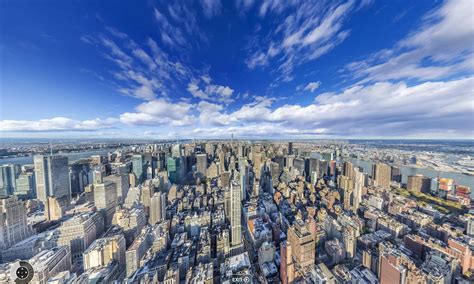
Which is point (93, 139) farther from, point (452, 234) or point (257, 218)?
point (452, 234)

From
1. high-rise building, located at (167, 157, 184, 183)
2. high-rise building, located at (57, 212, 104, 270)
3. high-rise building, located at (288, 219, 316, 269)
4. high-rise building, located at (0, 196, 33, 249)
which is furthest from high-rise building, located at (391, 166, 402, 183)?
high-rise building, located at (0, 196, 33, 249)

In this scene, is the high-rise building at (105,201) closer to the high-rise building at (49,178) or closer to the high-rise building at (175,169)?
the high-rise building at (49,178)

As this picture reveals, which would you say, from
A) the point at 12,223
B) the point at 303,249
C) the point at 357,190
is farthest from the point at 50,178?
the point at 357,190

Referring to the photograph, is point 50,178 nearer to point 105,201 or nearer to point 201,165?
point 105,201

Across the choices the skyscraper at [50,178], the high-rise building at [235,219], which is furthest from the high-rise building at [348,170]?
the skyscraper at [50,178]

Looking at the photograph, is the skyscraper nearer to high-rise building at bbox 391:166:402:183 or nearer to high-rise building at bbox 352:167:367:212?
high-rise building at bbox 352:167:367:212

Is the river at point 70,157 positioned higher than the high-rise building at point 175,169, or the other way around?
the river at point 70,157
